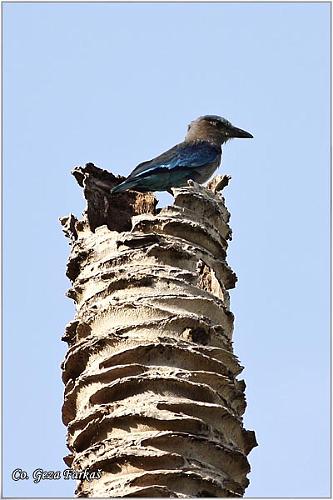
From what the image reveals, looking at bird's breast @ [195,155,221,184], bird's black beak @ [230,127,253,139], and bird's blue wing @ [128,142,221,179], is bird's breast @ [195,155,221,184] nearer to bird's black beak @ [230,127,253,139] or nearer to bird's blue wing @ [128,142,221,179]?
bird's blue wing @ [128,142,221,179]

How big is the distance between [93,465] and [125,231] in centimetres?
113

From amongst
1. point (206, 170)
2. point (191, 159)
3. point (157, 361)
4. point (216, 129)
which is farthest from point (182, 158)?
point (157, 361)

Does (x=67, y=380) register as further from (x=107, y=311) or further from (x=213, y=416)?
(x=213, y=416)

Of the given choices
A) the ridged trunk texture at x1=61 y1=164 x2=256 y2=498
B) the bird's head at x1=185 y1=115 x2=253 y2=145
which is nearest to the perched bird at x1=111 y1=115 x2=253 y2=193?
the bird's head at x1=185 y1=115 x2=253 y2=145

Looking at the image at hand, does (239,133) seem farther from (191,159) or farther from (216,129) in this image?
(191,159)

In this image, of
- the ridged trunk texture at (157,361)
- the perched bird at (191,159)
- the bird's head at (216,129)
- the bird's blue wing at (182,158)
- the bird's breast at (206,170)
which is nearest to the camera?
the ridged trunk texture at (157,361)

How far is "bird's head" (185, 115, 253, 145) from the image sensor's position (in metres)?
10.4

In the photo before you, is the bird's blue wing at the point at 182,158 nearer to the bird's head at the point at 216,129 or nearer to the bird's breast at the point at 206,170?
the bird's breast at the point at 206,170

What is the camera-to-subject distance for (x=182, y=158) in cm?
894

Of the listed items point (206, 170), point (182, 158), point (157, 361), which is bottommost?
point (157, 361)

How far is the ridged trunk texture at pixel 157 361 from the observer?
3.63 m

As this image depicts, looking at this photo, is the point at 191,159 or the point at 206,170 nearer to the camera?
the point at 191,159

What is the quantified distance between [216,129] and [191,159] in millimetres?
1544

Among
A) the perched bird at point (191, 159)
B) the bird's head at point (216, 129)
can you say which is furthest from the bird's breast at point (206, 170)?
the bird's head at point (216, 129)
